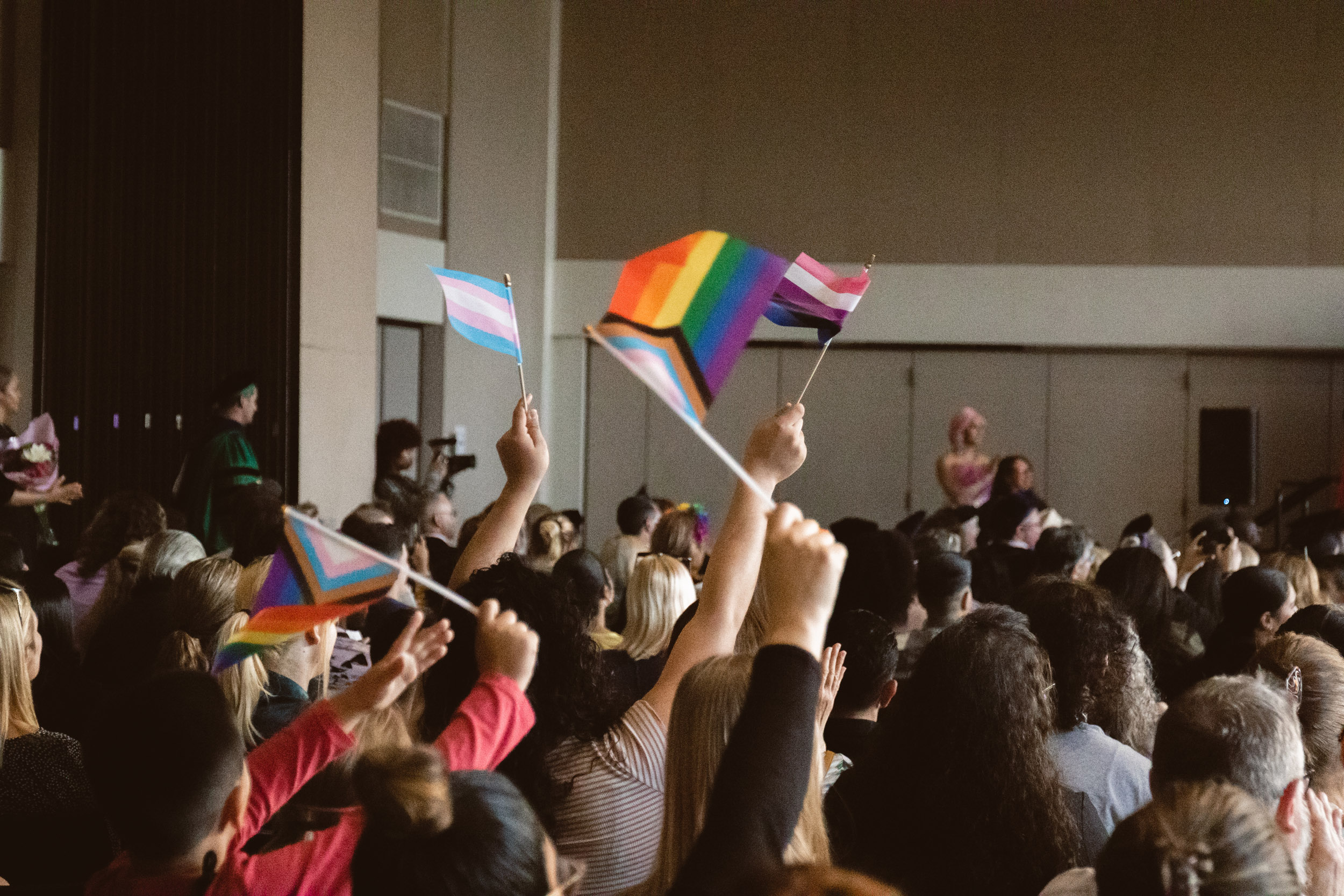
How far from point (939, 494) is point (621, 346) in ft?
29.5

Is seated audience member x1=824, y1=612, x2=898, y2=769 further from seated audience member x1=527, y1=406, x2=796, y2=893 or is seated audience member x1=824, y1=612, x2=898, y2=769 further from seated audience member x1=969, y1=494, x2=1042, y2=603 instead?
seated audience member x1=969, y1=494, x2=1042, y2=603

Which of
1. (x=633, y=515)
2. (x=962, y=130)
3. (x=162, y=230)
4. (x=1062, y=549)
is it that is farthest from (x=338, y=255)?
(x=1062, y=549)

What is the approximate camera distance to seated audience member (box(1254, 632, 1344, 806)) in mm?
2346

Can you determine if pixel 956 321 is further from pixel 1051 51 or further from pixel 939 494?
pixel 1051 51

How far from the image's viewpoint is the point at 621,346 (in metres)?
1.59

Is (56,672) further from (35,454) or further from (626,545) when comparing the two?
(35,454)

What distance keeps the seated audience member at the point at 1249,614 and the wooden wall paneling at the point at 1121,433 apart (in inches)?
255

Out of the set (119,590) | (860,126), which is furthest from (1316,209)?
(119,590)

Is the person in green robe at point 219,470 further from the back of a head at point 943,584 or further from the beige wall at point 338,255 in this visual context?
the back of a head at point 943,584

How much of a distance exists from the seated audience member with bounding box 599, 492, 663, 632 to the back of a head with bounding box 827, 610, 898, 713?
4.59 ft

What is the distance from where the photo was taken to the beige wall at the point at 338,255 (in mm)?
8297

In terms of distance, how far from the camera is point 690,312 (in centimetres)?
175

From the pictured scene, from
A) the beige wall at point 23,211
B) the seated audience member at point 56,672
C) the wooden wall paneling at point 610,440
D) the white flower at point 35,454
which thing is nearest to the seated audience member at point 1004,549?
the seated audience member at point 56,672

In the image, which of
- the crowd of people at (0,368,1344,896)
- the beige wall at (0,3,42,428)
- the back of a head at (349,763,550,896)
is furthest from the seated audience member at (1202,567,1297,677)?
the beige wall at (0,3,42,428)
